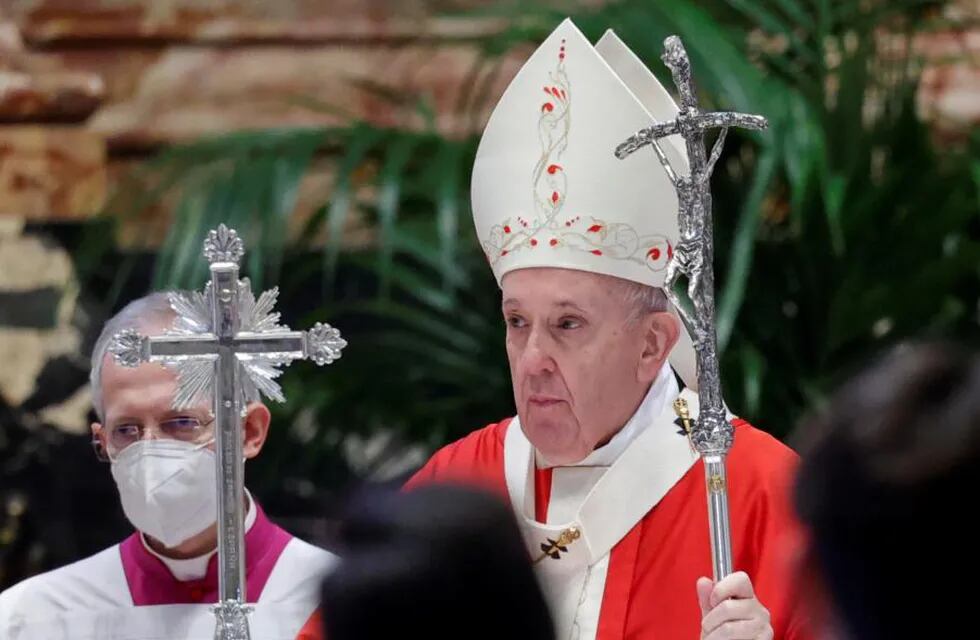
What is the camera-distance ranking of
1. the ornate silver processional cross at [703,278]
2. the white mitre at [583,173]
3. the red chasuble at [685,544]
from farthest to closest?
the white mitre at [583,173] → the red chasuble at [685,544] → the ornate silver processional cross at [703,278]

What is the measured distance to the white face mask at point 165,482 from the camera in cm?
323

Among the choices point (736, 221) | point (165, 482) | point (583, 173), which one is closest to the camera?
point (165, 482)

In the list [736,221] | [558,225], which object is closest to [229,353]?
[558,225]

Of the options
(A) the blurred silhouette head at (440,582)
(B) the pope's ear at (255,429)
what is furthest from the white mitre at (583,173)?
(A) the blurred silhouette head at (440,582)

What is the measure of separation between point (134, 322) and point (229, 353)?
0.53 m

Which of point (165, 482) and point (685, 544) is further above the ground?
point (165, 482)

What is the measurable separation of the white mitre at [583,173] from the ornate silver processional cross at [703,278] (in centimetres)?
42

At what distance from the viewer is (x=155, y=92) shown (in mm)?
6234

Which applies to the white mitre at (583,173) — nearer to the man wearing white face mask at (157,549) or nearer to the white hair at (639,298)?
the white hair at (639,298)

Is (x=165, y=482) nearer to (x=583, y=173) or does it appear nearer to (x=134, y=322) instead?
(x=134, y=322)

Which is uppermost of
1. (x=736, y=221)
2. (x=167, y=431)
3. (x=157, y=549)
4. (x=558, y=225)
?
(x=736, y=221)

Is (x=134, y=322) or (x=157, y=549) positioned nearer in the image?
(x=134, y=322)

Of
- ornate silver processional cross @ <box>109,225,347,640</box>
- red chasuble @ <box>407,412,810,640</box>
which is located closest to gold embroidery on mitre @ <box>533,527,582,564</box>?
red chasuble @ <box>407,412,810,640</box>

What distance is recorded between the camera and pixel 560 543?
10.8ft
